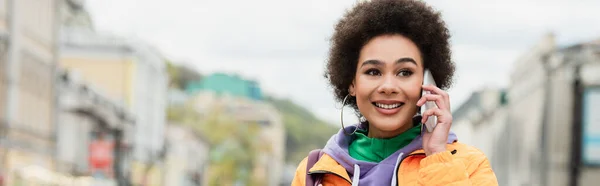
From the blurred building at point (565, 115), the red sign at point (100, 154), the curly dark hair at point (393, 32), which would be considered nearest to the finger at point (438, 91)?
the curly dark hair at point (393, 32)

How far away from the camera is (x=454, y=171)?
4.16 m

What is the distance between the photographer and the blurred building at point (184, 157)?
Result: 92750 millimetres

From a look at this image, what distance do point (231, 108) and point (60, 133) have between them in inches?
4261

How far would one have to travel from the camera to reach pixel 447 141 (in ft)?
14.2

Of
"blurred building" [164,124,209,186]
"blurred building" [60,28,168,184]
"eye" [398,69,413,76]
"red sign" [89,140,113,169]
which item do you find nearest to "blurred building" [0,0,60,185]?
"red sign" [89,140,113,169]

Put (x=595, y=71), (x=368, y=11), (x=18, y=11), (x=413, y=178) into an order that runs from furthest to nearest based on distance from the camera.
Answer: (x=595, y=71)
(x=18, y=11)
(x=368, y=11)
(x=413, y=178)

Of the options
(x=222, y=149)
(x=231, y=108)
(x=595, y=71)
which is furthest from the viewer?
(x=231, y=108)

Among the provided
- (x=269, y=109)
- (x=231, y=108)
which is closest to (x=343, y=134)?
(x=231, y=108)

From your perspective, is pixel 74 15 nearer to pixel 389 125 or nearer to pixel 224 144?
pixel 224 144

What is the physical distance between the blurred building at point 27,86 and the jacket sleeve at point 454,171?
34.8m

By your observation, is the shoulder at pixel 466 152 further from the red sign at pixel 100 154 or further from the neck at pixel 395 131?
the red sign at pixel 100 154

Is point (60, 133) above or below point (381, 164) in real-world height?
below

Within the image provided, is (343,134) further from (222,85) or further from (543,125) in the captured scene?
(222,85)

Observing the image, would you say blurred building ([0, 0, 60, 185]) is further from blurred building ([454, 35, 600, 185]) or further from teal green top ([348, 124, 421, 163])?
teal green top ([348, 124, 421, 163])
